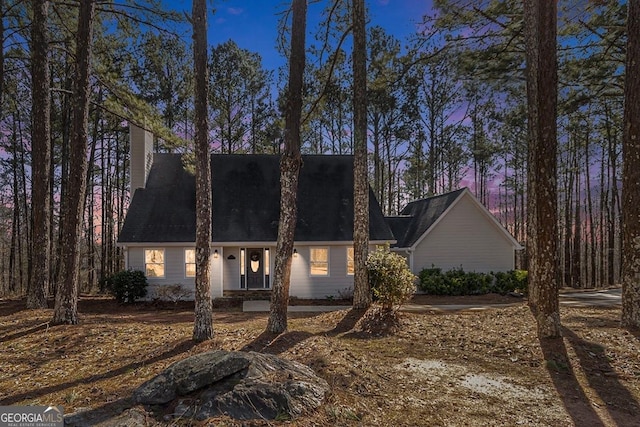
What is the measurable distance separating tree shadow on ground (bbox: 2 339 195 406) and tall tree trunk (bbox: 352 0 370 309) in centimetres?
433

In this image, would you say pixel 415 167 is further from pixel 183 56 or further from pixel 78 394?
pixel 78 394

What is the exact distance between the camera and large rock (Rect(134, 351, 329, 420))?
3863 mm

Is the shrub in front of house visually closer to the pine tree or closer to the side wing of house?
the side wing of house

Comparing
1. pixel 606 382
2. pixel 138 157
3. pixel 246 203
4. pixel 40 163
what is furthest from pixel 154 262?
pixel 606 382

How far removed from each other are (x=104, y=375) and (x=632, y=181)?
971 centimetres

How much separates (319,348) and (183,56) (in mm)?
11227

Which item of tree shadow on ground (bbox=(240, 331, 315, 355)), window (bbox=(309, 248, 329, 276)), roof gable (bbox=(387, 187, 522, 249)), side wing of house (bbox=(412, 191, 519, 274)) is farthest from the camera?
side wing of house (bbox=(412, 191, 519, 274))

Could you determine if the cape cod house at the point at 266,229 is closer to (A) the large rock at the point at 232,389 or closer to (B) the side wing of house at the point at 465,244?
(B) the side wing of house at the point at 465,244

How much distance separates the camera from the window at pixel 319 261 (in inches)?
563

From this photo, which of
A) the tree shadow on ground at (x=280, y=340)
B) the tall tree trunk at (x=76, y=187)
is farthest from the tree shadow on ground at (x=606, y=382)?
the tall tree trunk at (x=76, y=187)

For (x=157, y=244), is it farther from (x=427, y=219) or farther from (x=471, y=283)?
(x=471, y=283)

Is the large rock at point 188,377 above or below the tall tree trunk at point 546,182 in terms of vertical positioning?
below

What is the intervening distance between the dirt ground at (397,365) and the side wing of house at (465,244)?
677cm

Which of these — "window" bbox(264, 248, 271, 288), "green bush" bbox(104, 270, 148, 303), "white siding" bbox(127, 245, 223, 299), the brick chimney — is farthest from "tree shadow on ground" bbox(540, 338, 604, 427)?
the brick chimney
